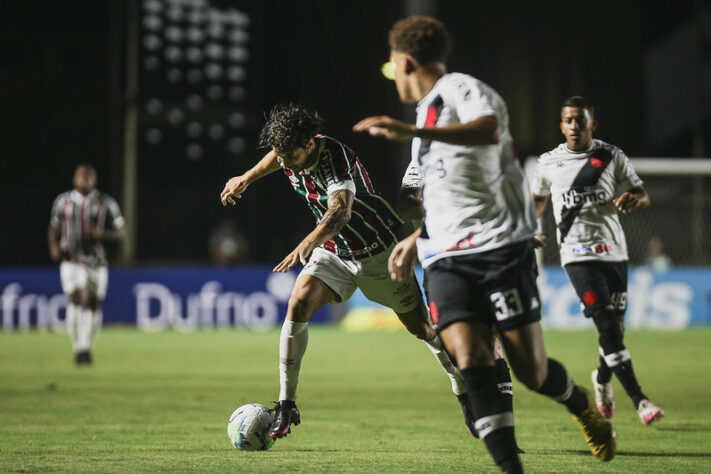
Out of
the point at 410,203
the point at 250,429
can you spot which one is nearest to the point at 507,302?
the point at 410,203

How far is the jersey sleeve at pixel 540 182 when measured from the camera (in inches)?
324

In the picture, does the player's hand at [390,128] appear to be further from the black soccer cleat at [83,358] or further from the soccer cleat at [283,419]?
the black soccer cleat at [83,358]

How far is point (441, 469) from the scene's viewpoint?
19.7 feet

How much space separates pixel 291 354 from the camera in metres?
7.06

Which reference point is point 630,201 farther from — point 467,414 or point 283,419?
point 283,419

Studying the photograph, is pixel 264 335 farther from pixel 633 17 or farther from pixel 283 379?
pixel 633 17

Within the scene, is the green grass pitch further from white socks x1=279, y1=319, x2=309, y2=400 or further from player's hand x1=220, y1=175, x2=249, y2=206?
player's hand x1=220, y1=175, x2=249, y2=206

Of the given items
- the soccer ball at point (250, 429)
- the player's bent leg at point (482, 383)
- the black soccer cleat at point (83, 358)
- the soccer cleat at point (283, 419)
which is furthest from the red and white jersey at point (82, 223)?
the player's bent leg at point (482, 383)

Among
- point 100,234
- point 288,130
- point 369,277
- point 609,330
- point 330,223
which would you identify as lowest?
point 100,234

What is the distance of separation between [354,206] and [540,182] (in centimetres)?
186

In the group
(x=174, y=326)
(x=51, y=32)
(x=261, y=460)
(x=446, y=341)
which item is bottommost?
(x=174, y=326)

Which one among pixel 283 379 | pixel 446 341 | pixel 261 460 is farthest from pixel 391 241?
pixel 446 341

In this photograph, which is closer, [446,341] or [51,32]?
[446,341]

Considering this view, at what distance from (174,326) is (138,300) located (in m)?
1.02
